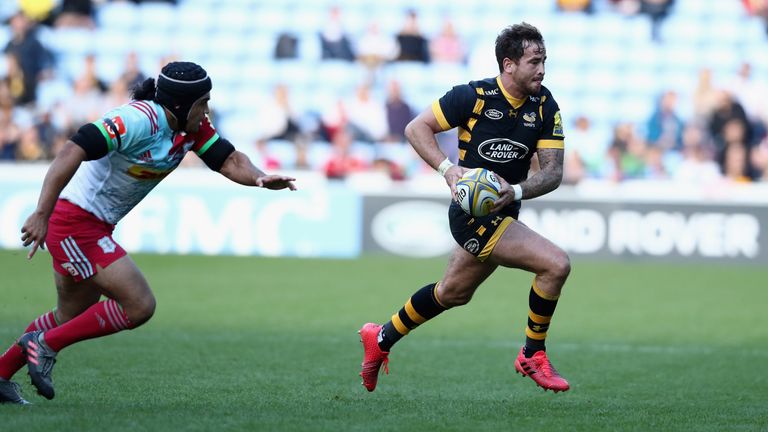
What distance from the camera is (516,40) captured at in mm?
7242

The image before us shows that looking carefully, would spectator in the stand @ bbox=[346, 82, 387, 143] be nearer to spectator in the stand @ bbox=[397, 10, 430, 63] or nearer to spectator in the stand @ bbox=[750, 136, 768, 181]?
spectator in the stand @ bbox=[397, 10, 430, 63]

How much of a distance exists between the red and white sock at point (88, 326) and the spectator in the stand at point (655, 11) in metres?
18.6

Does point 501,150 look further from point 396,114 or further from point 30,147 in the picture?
point 30,147

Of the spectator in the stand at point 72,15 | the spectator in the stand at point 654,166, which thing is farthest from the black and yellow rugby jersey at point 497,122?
the spectator in the stand at point 72,15

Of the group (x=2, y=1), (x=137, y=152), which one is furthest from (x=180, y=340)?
(x=2, y=1)

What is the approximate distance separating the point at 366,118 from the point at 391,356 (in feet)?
37.8

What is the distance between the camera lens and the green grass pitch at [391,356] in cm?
630

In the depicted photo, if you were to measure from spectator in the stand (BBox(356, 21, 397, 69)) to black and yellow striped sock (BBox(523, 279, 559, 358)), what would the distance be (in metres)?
14.9

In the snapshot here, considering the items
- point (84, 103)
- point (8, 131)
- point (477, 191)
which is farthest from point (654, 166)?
point (477, 191)

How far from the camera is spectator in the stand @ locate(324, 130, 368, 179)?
1877cm

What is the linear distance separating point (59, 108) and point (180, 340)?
458 inches

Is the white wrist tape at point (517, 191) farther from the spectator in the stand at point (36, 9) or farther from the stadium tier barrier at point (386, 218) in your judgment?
the spectator in the stand at point (36, 9)

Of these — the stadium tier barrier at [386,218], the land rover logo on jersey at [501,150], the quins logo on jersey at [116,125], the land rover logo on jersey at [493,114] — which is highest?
the quins logo on jersey at [116,125]

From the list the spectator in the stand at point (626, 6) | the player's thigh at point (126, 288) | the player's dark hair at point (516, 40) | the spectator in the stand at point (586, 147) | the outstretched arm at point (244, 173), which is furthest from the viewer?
the spectator in the stand at point (626, 6)
